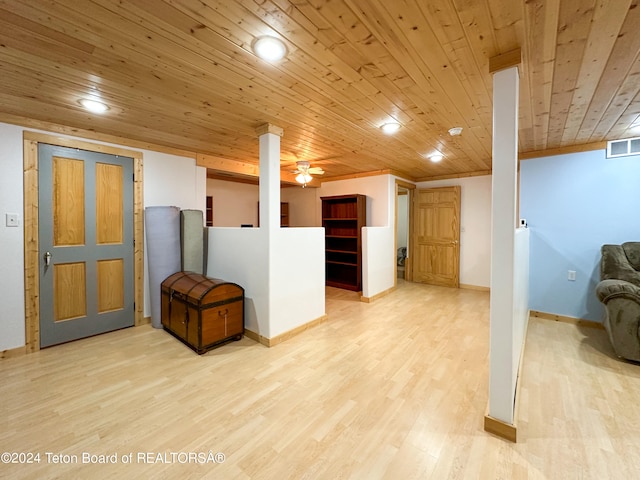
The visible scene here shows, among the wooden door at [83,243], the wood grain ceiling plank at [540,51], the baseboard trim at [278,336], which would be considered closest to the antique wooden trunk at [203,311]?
the baseboard trim at [278,336]

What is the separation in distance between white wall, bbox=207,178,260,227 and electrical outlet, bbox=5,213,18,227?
123 inches

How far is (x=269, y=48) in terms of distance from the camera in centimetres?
158

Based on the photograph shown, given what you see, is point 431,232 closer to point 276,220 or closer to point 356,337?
point 356,337

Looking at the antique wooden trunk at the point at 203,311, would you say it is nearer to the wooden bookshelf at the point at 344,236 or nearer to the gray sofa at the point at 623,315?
the wooden bookshelf at the point at 344,236

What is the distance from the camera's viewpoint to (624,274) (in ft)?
9.95

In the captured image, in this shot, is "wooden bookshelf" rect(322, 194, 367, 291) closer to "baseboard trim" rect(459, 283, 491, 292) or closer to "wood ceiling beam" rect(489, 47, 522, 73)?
"baseboard trim" rect(459, 283, 491, 292)

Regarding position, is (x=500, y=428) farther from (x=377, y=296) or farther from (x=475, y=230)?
(x=475, y=230)

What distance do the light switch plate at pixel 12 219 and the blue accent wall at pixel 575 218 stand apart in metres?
6.06

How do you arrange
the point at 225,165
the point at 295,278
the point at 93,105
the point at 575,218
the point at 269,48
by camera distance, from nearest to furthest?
the point at 269,48
the point at 93,105
the point at 295,278
the point at 575,218
the point at 225,165

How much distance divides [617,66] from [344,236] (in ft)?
13.6

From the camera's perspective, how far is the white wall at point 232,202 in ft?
18.8

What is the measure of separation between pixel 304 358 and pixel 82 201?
3.02 metres

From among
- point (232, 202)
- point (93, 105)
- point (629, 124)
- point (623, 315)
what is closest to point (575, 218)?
point (629, 124)

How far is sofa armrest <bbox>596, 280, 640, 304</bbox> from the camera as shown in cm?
246
